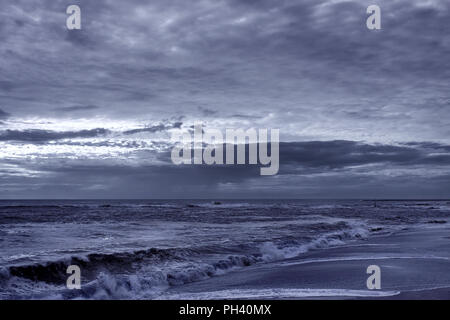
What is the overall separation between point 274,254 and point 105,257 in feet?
20.3

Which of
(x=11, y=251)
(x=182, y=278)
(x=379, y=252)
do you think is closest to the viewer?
(x=182, y=278)

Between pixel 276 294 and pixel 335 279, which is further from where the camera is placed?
pixel 335 279

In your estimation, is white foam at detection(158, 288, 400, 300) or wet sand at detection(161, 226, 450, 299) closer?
white foam at detection(158, 288, 400, 300)

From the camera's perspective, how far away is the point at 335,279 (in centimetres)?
973

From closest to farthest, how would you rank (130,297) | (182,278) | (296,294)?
(296,294)
(130,297)
(182,278)

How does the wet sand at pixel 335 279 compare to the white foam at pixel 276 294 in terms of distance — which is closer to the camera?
the white foam at pixel 276 294

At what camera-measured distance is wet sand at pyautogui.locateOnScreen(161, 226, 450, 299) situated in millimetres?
8203

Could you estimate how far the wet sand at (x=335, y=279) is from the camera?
8203 mm

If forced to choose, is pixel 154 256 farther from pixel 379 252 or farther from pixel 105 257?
pixel 379 252

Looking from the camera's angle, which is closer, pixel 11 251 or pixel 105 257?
pixel 105 257
